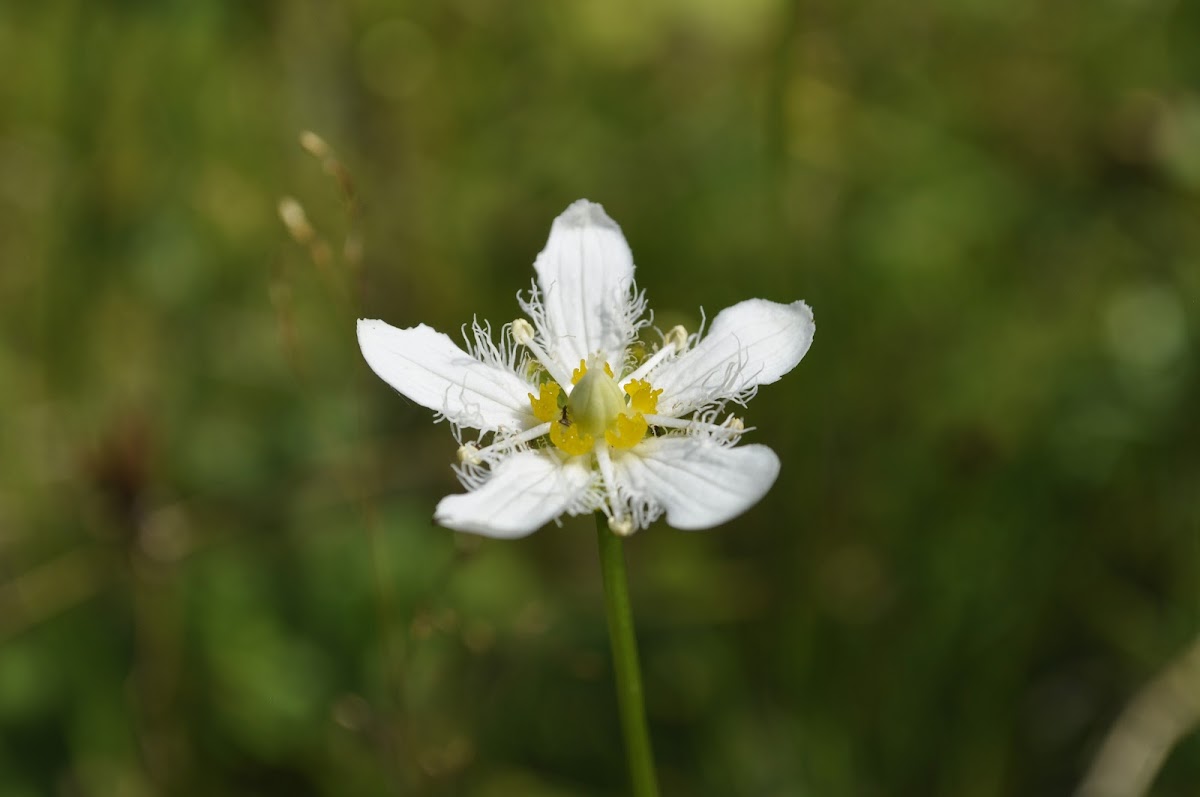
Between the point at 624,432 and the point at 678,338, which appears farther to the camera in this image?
the point at 678,338

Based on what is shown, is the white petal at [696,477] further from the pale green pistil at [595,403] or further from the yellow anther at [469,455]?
the yellow anther at [469,455]

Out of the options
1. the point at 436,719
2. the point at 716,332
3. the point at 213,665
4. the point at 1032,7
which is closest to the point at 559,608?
the point at 436,719

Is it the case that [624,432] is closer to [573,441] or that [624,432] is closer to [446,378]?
[573,441]

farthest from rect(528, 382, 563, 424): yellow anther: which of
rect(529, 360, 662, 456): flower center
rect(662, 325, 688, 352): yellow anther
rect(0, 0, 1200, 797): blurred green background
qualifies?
rect(0, 0, 1200, 797): blurred green background

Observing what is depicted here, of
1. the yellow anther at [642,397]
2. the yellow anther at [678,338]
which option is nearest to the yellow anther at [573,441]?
the yellow anther at [642,397]

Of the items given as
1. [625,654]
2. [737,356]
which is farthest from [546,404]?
[625,654]
